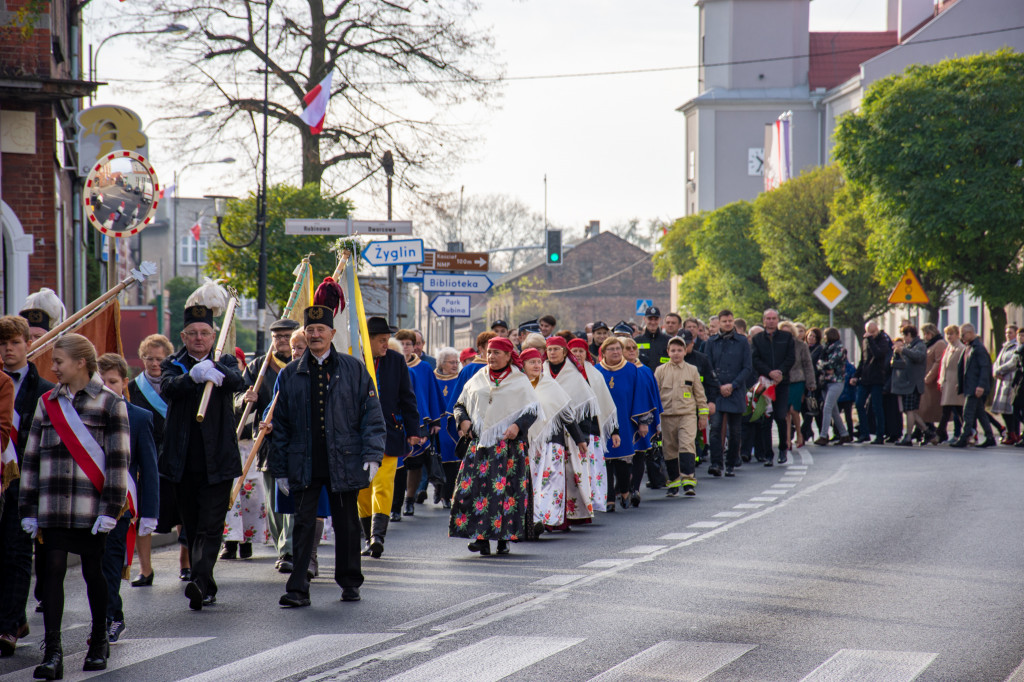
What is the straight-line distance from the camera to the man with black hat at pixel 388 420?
11141mm

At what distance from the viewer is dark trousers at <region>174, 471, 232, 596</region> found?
8.64m

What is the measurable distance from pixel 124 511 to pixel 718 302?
5147 centimetres

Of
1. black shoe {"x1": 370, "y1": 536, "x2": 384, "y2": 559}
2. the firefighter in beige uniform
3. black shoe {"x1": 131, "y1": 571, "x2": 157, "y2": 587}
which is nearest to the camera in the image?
black shoe {"x1": 131, "y1": 571, "x2": 157, "y2": 587}

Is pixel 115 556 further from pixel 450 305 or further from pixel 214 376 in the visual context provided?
pixel 450 305

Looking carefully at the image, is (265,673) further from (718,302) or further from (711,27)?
(711,27)

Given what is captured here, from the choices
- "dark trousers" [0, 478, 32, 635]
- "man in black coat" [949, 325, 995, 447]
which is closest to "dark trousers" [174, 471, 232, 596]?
"dark trousers" [0, 478, 32, 635]

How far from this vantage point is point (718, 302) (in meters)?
57.7

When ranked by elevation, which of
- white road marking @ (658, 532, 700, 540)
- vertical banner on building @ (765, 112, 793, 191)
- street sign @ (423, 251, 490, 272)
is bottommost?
white road marking @ (658, 532, 700, 540)

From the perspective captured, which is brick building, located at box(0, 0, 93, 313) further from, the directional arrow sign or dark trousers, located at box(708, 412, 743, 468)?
dark trousers, located at box(708, 412, 743, 468)

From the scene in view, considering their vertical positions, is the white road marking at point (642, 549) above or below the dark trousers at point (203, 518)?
below

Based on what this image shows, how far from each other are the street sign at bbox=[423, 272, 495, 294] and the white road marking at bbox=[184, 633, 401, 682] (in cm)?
1672

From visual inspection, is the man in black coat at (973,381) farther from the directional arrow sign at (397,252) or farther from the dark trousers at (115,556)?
the dark trousers at (115,556)

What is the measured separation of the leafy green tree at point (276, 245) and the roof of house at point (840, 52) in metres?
54.9

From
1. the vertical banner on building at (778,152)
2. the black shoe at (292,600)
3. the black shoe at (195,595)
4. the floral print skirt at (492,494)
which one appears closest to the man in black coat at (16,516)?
the black shoe at (195,595)
